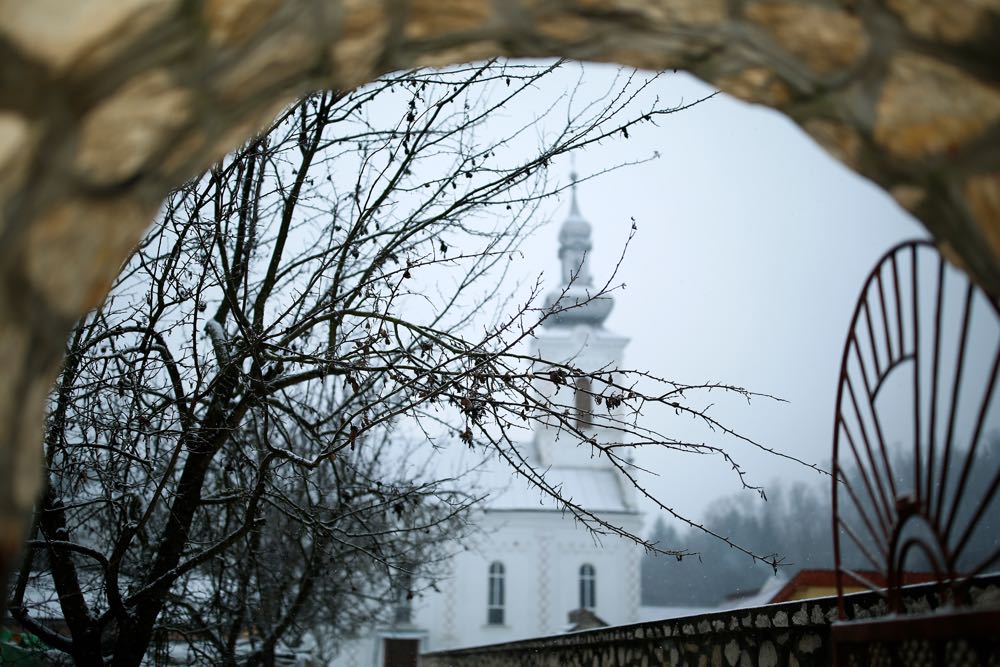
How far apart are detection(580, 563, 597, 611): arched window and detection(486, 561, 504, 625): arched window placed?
3.03 metres

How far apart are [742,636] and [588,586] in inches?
1200

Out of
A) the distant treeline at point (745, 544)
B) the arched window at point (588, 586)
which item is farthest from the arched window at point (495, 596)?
the distant treeline at point (745, 544)

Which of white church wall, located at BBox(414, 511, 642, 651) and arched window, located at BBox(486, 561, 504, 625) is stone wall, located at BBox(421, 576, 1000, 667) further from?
arched window, located at BBox(486, 561, 504, 625)

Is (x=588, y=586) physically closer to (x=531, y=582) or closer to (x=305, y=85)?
(x=531, y=582)

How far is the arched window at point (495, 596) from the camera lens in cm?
3331

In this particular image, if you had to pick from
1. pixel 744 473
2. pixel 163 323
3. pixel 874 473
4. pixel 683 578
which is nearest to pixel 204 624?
pixel 163 323

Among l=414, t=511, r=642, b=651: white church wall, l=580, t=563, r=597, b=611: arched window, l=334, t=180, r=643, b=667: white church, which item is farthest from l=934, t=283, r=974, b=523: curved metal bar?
l=580, t=563, r=597, b=611: arched window

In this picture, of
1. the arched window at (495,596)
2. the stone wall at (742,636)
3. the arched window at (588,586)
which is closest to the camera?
the stone wall at (742,636)

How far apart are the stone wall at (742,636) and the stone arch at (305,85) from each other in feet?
3.63

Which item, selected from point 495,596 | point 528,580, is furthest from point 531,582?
point 495,596

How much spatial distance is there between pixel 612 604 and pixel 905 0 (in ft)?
109

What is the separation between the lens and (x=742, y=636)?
155 inches

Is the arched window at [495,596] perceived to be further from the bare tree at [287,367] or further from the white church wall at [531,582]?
the bare tree at [287,367]

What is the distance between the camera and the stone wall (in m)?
2.88
